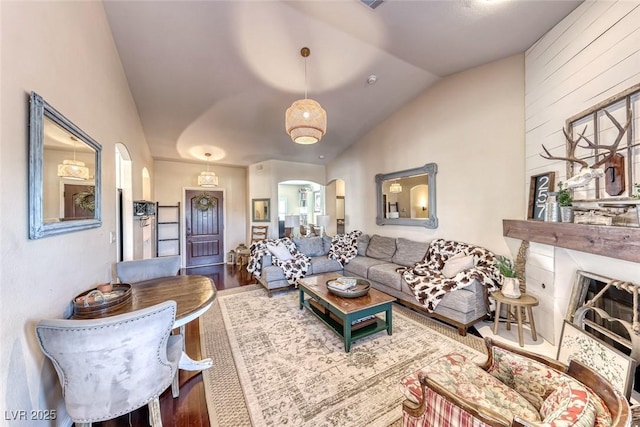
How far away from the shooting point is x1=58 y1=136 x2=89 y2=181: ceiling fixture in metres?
1.56

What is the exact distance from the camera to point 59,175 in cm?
151

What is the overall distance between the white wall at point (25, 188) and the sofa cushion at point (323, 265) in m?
2.90

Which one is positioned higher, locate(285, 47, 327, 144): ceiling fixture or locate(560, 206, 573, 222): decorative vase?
locate(285, 47, 327, 144): ceiling fixture

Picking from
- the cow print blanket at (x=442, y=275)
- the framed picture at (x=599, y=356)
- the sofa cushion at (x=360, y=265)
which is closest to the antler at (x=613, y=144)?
the framed picture at (x=599, y=356)

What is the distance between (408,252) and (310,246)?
1854 mm

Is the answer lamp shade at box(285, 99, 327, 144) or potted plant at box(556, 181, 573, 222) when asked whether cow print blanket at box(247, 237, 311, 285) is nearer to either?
lamp shade at box(285, 99, 327, 144)

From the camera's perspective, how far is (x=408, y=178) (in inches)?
173

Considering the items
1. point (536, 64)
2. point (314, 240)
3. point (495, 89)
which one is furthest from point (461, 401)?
point (314, 240)

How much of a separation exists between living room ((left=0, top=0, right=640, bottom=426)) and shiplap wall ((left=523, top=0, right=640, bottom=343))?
0.4 inches

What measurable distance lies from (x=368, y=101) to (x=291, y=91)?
138 cm

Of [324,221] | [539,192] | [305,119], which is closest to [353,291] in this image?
[305,119]

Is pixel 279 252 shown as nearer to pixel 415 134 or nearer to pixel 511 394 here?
pixel 415 134

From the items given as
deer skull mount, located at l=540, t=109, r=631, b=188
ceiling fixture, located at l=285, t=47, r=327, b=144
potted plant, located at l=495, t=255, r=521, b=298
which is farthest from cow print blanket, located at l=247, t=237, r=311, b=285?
deer skull mount, located at l=540, t=109, r=631, b=188

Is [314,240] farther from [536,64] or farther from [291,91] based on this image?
[536,64]
